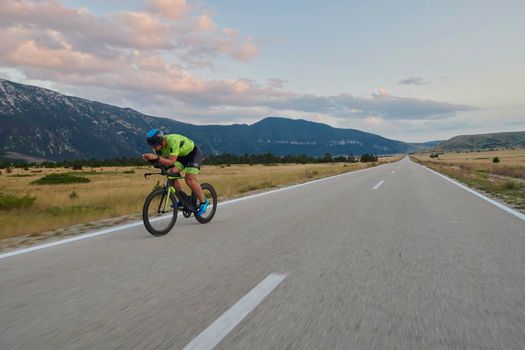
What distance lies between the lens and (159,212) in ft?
21.6

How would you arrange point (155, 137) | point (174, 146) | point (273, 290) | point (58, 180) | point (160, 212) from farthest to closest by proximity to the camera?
1. point (58, 180)
2. point (160, 212)
3. point (174, 146)
4. point (155, 137)
5. point (273, 290)

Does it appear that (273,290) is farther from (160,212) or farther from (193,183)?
(193,183)

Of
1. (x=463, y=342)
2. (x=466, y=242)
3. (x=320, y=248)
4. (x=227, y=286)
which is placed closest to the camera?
(x=463, y=342)

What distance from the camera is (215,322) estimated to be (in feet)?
9.34

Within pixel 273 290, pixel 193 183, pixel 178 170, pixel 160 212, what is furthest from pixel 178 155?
pixel 273 290

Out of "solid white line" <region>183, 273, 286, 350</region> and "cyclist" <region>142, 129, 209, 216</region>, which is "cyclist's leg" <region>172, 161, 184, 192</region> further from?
"solid white line" <region>183, 273, 286, 350</region>

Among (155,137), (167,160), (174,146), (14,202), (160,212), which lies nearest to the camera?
(155,137)

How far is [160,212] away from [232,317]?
13.2ft

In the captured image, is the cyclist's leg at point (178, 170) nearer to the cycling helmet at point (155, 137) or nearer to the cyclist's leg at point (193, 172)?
the cyclist's leg at point (193, 172)

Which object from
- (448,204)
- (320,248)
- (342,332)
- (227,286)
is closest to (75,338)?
(227,286)

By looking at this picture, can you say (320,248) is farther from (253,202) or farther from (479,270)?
(253,202)

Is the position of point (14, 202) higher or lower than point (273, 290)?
higher

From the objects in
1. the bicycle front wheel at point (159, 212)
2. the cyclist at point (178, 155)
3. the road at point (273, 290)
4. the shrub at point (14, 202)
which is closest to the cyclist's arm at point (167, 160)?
the cyclist at point (178, 155)

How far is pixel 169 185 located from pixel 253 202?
14.4 feet
